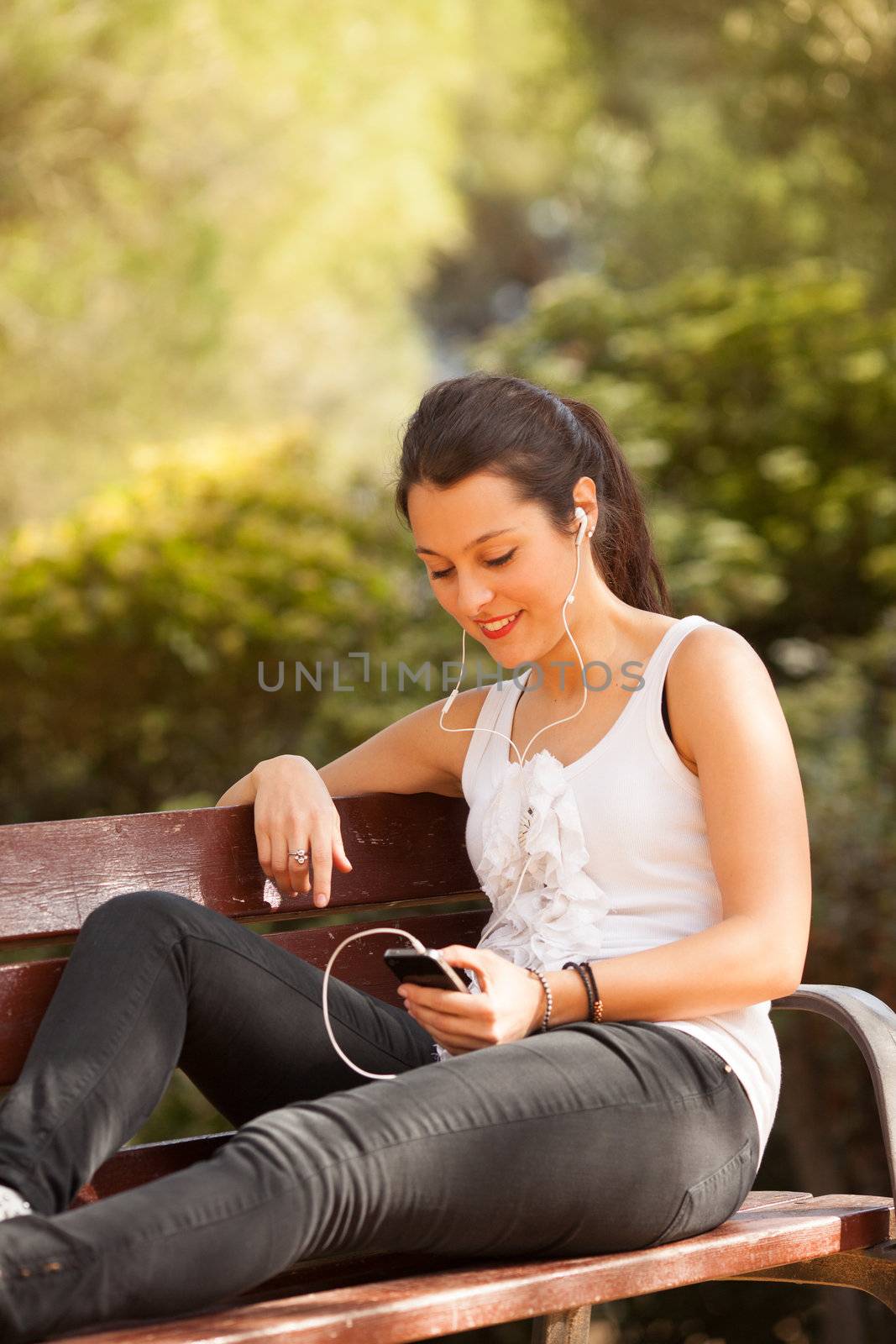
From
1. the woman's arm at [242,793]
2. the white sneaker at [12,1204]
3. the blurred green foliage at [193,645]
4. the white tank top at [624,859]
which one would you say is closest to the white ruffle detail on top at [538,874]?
the white tank top at [624,859]

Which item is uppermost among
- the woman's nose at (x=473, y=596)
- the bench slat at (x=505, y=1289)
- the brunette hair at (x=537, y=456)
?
the brunette hair at (x=537, y=456)

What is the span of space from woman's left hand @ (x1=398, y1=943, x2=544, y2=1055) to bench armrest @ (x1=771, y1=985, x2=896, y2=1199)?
341 mm

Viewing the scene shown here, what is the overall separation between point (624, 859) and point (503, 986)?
0.30 meters

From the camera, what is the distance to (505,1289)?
152 centimetres

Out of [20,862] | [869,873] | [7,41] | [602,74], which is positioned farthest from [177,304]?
[20,862]

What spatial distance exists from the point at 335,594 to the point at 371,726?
1.81 ft

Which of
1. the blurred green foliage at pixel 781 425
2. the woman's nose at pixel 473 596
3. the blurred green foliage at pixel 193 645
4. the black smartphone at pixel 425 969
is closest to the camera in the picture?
the black smartphone at pixel 425 969

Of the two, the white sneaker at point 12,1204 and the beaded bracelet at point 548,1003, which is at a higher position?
the beaded bracelet at point 548,1003

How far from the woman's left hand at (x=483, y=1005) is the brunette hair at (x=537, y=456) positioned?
657 mm

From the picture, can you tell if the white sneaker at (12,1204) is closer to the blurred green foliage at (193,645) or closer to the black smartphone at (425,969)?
the black smartphone at (425,969)

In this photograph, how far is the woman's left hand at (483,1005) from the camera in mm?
1705

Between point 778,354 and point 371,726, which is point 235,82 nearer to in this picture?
point 778,354

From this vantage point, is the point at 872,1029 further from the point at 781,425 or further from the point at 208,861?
the point at 781,425

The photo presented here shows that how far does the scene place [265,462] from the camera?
561 cm
